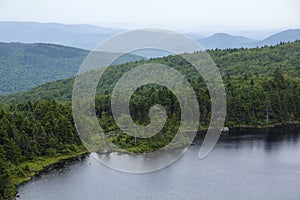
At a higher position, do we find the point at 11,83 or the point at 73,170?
the point at 11,83

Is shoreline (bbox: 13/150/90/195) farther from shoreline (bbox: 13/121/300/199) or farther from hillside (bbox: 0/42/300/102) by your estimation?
hillside (bbox: 0/42/300/102)

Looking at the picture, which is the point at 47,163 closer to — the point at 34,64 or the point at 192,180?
the point at 192,180

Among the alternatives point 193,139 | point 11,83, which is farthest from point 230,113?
point 11,83

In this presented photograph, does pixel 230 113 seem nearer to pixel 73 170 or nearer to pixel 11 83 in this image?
pixel 73 170

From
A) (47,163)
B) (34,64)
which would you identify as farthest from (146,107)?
(34,64)

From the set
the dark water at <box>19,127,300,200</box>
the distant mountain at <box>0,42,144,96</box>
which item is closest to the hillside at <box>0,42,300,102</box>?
the dark water at <box>19,127,300,200</box>

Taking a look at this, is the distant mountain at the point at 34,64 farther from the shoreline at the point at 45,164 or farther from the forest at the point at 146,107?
the shoreline at the point at 45,164

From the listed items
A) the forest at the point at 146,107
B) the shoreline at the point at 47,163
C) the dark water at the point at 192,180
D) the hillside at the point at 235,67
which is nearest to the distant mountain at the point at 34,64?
the hillside at the point at 235,67
